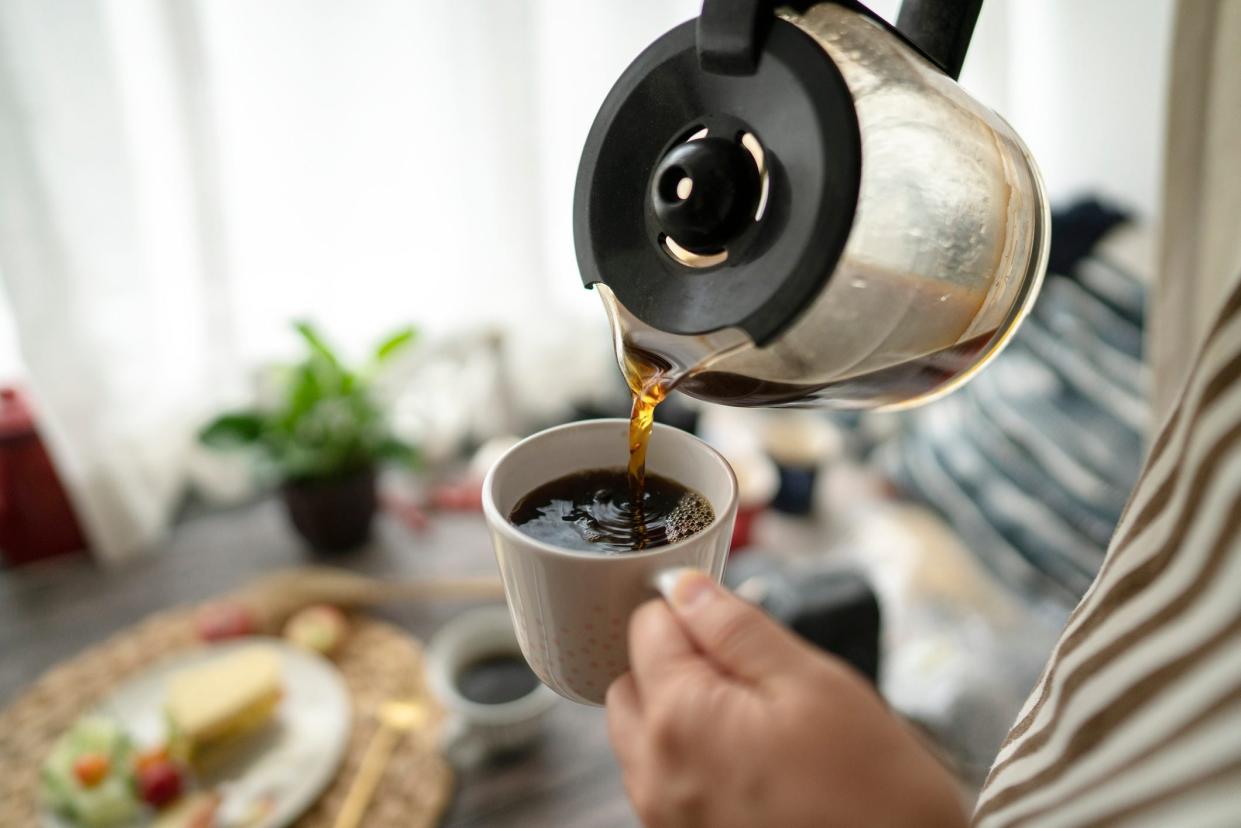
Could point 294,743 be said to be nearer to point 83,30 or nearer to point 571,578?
point 571,578

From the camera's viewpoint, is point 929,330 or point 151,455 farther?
point 151,455

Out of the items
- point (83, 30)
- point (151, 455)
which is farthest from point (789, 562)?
point (83, 30)

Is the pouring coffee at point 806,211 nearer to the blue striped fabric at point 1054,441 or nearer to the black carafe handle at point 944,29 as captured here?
the black carafe handle at point 944,29

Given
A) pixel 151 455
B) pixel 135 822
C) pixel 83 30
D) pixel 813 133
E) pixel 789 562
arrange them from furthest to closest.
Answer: pixel 151 455 → pixel 789 562 → pixel 83 30 → pixel 135 822 → pixel 813 133

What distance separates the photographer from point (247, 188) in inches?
52.9

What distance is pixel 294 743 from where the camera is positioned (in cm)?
99

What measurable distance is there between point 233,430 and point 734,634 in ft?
3.60

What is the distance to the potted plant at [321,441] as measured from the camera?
125cm

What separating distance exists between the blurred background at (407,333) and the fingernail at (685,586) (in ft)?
1.83

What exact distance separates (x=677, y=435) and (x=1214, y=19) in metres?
0.41

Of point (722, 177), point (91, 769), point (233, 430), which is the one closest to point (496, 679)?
point (91, 769)

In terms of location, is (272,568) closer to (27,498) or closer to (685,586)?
(27,498)

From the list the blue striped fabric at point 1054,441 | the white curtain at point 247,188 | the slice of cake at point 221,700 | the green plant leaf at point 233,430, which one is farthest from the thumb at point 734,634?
the white curtain at point 247,188

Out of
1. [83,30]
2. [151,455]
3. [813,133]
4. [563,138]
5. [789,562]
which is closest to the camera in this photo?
[813,133]
